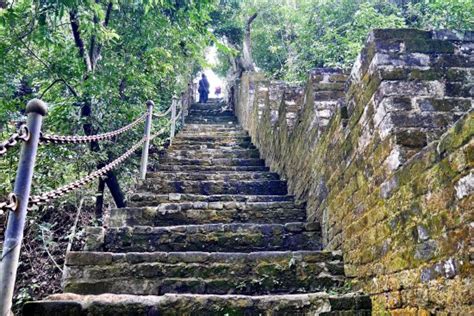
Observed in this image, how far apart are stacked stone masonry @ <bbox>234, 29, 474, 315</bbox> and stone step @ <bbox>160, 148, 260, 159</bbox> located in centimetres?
315

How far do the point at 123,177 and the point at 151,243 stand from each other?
2.86 meters

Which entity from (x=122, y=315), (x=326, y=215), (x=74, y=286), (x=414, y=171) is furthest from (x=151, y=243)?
(x=414, y=171)

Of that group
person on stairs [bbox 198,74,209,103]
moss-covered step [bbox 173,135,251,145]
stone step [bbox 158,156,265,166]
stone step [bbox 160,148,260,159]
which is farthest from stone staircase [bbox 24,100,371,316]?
person on stairs [bbox 198,74,209,103]

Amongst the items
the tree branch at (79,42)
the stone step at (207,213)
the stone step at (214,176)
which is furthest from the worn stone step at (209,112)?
the stone step at (207,213)

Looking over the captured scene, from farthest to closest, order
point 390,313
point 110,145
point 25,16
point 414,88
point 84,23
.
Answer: point 110,145 → point 25,16 → point 84,23 → point 414,88 → point 390,313

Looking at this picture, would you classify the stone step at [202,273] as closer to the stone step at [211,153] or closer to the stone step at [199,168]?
the stone step at [199,168]

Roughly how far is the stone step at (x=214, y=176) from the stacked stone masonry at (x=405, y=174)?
6.02 feet

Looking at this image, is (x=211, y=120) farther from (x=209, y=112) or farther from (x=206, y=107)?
(x=206, y=107)

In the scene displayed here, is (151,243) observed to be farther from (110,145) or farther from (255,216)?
(110,145)

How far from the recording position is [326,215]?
122 inches

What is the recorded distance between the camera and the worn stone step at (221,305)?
2.10 m

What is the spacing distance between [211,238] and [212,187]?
1.41 metres

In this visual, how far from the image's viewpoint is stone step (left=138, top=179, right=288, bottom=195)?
4527 mm

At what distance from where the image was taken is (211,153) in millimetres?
6293
